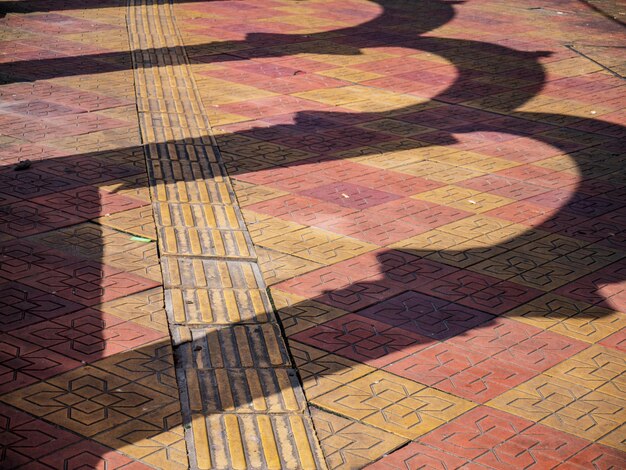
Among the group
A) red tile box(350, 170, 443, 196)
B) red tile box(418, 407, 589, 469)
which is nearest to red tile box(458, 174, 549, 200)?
red tile box(350, 170, 443, 196)

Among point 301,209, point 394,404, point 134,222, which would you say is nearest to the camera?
point 394,404

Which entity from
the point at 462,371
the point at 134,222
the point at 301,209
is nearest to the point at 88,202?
the point at 134,222

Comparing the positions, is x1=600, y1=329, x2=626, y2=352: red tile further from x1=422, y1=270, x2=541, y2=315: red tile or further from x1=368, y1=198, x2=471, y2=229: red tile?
x1=368, y1=198, x2=471, y2=229: red tile

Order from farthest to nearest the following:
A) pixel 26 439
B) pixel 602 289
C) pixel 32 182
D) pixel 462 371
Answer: pixel 32 182, pixel 602 289, pixel 462 371, pixel 26 439

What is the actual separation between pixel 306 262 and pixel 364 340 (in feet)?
4.23

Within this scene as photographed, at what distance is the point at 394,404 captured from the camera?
5.60 m

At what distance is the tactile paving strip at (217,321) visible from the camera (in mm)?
5129

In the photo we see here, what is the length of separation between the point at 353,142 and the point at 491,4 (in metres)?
10.9

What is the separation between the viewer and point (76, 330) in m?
6.09

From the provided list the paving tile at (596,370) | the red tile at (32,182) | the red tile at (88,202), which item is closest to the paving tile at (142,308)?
the red tile at (88,202)

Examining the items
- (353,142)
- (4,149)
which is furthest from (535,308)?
(4,149)

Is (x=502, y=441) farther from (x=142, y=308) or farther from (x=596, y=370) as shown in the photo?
(x=142, y=308)

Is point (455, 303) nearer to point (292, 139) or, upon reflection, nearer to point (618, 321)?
point (618, 321)

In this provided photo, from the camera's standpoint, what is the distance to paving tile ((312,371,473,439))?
5.41m
